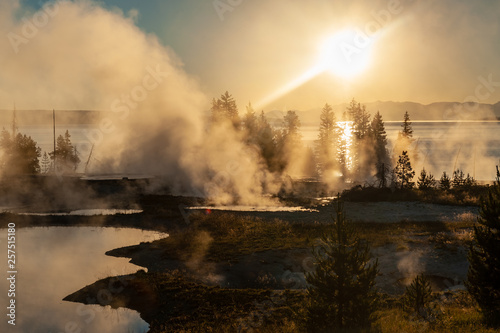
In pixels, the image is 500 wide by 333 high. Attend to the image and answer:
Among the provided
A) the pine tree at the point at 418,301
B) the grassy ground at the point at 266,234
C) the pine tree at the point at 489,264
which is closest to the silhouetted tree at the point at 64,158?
the grassy ground at the point at 266,234

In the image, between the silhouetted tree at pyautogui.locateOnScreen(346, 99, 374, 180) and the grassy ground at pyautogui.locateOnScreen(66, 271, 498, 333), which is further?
the silhouetted tree at pyautogui.locateOnScreen(346, 99, 374, 180)

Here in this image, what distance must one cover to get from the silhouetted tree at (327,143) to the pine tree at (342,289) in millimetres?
82997

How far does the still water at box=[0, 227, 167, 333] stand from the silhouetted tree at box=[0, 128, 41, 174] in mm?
54726

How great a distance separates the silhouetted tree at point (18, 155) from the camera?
275 ft

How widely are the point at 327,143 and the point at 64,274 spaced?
80.9 m

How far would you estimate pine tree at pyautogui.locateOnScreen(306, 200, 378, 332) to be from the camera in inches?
526

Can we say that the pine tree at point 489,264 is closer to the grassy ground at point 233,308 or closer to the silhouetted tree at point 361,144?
the grassy ground at point 233,308

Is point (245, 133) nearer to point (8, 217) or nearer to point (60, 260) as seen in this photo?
point (8, 217)

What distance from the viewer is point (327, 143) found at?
323 ft

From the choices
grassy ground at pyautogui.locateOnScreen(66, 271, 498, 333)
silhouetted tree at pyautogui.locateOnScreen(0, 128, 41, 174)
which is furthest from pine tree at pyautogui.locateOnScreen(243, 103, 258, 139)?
grassy ground at pyautogui.locateOnScreen(66, 271, 498, 333)

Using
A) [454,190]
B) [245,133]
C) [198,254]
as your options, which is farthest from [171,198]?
[245,133]

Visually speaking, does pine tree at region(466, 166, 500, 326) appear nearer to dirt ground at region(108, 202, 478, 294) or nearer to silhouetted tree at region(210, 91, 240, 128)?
dirt ground at region(108, 202, 478, 294)

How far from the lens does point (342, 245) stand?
43.6 ft

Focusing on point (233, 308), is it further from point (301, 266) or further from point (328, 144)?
point (328, 144)
